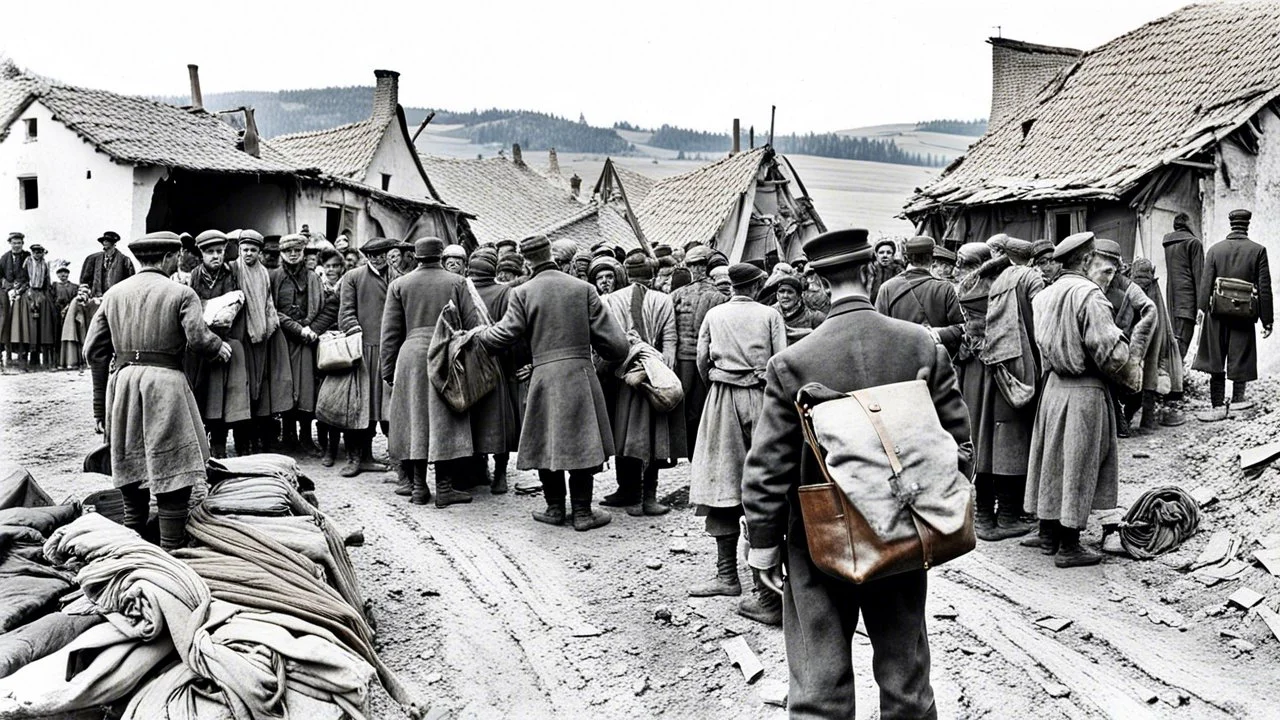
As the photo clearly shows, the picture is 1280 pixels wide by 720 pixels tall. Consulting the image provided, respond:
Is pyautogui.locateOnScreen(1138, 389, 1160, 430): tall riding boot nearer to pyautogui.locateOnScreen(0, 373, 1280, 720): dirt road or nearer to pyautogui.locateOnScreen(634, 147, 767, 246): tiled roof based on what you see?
pyautogui.locateOnScreen(0, 373, 1280, 720): dirt road

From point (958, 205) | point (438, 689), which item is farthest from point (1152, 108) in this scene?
point (438, 689)

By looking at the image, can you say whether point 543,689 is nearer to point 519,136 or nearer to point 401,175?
point 401,175

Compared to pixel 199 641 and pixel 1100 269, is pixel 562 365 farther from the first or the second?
pixel 1100 269

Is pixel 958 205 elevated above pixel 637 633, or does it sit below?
above

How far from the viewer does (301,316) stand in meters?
9.61

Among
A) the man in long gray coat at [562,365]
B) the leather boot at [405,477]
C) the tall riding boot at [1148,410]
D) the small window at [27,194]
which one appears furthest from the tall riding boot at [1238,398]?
the small window at [27,194]

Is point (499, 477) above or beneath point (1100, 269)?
beneath

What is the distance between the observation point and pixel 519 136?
50.2 meters

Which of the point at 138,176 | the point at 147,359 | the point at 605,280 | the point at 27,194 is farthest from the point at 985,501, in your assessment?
the point at 27,194

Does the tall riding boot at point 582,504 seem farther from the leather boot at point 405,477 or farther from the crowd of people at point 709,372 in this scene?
the leather boot at point 405,477

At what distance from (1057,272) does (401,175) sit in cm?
2264

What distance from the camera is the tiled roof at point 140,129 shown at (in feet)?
62.9

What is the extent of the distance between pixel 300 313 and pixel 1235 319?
9136 millimetres

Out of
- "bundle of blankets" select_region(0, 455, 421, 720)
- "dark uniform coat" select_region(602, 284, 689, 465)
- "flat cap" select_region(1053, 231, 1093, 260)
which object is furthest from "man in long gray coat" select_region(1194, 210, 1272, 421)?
"bundle of blankets" select_region(0, 455, 421, 720)
